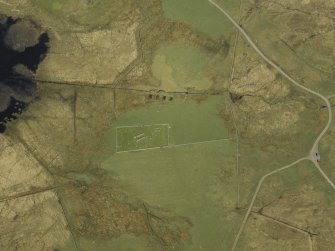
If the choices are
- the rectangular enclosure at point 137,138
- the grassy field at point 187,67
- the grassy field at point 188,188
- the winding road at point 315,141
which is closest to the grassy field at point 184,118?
the rectangular enclosure at point 137,138

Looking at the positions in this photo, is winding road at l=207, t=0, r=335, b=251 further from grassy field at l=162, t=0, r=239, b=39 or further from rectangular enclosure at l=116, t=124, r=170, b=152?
rectangular enclosure at l=116, t=124, r=170, b=152

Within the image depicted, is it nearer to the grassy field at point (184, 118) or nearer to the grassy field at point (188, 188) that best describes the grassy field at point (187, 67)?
the grassy field at point (184, 118)

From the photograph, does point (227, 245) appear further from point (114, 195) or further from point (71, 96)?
point (71, 96)

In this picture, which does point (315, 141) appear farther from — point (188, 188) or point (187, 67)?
point (187, 67)

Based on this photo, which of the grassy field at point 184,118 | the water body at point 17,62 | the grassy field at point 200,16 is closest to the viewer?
the water body at point 17,62

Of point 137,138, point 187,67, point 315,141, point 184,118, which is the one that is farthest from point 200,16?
point 315,141

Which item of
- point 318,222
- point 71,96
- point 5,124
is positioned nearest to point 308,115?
point 318,222
